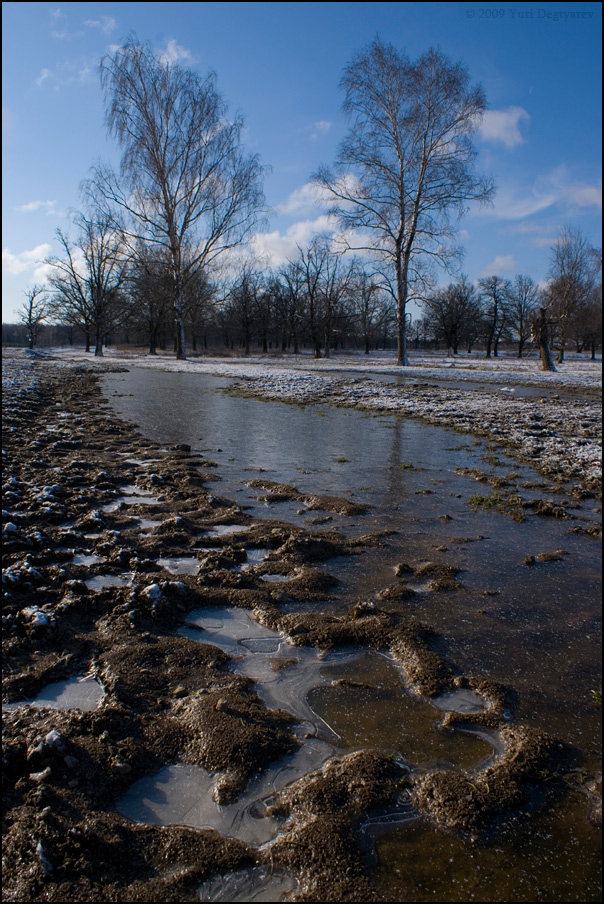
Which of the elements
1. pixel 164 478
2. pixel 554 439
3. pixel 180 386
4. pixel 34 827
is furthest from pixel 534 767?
pixel 180 386

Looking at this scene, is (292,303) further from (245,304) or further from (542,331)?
(542,331)

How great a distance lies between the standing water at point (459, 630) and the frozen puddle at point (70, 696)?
0.74 m

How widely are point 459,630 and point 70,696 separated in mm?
1981

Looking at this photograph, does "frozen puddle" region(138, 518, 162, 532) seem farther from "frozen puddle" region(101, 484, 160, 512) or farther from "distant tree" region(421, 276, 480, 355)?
"distant tree" region(421, 276, 480, 355)

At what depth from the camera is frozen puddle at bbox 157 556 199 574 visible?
3.69 metres

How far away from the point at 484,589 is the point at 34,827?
8.81 ft

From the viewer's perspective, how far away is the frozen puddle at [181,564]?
3.69m

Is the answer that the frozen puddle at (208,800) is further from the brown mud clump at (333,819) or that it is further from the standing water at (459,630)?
the standing water at (459,630)

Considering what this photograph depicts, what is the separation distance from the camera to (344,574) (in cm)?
369

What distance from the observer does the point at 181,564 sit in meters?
3.79

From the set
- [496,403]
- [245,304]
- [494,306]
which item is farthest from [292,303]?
[496,403]

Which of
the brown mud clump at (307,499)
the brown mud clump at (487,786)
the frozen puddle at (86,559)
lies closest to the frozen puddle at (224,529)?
the brown mud clump at (307,499)

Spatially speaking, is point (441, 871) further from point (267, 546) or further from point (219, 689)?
point (267, 546)

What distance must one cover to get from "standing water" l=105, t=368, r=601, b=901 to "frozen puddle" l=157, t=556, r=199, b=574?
1005 mm
